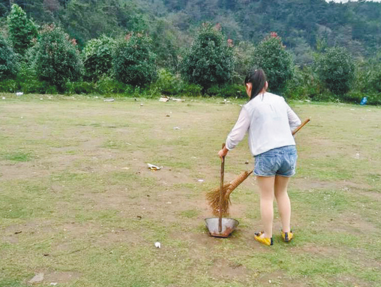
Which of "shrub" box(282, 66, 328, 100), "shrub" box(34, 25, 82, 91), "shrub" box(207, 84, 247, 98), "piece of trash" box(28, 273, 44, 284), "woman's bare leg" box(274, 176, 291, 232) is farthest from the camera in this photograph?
"shrub" box(282, 66, 328, 100)

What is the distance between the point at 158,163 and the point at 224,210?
2.18 meters

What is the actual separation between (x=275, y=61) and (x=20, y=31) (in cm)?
1630

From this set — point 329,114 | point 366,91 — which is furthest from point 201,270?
point 366,91

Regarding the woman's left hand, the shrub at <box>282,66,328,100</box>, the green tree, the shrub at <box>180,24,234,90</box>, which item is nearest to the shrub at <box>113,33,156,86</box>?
the shrub at <box>180,24,234,90</box>

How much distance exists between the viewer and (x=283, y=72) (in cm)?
1661

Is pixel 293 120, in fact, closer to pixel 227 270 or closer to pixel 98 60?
pixel 227 270

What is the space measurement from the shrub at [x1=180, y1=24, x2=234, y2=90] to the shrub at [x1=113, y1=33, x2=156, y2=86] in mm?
1684

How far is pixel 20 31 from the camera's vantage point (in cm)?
2395

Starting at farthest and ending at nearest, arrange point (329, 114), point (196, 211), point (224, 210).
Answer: point (329, 114)
point (196, 211)
point (224, 210)

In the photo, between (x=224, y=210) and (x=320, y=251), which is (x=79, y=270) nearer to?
(x=224, y=210)

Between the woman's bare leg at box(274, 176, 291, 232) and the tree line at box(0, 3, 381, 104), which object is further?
the tree line at box(0, 3, 381, 104)

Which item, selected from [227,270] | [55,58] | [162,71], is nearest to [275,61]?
[162,71]

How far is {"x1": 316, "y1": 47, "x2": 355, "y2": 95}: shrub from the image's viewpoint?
17.9 meters

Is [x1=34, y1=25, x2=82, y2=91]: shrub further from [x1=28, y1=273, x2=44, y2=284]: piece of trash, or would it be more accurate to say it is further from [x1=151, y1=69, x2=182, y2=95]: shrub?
[x1=28, y1=273, x2=44, y2=284]: piece of trash
